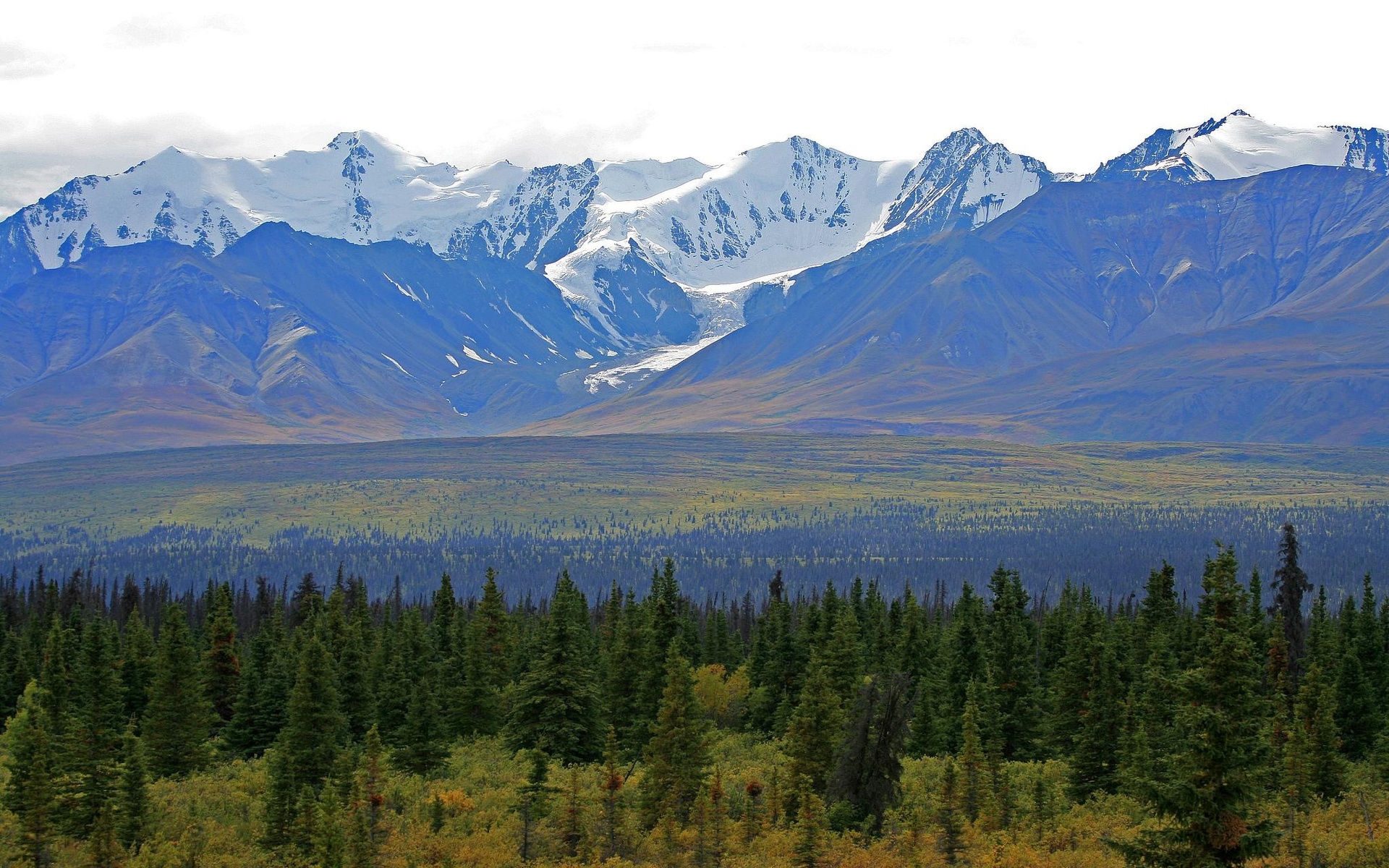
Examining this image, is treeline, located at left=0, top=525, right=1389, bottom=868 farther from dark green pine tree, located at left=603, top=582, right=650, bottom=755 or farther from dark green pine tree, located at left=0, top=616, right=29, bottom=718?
dark green pine tree, located at left=0, top=616, right=29, bottom=718

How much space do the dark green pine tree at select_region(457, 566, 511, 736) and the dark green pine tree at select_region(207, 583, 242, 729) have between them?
12.4 metres

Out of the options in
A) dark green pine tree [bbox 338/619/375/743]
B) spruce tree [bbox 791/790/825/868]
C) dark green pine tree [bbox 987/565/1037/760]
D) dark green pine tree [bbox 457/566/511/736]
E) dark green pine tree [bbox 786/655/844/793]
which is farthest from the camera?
dark green pine tree [bbox 457/566/511/736]

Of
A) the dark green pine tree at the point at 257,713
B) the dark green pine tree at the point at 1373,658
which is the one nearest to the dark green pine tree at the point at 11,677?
the dark green pine tree at the point at 257,713

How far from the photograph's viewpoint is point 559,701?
66.8 metres

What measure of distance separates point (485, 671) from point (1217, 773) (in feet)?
166

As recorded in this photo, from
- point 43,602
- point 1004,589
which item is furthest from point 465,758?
point 43,602

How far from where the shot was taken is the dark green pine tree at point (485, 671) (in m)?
75.2

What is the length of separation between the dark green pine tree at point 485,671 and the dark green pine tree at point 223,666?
12397 mm

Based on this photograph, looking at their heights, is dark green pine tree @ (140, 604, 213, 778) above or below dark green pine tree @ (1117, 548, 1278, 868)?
below

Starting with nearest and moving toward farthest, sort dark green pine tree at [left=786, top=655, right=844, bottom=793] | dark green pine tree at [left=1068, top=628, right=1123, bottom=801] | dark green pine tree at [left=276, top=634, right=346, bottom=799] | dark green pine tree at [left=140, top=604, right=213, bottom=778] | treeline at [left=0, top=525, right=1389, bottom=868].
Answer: treeline at [left=0, top=525, right=1389, bottom=868] < dark green pine tree at [left=786, top=655, right=844, bottom=793] < dark green pine tree at [left=1068, top=628, right=1123, bottom=801] < dark green pine tree at [left=276, top=634, right=346, bottom=799] < dark green pine tree at [left=140, top=604, right=213, bottom=778]

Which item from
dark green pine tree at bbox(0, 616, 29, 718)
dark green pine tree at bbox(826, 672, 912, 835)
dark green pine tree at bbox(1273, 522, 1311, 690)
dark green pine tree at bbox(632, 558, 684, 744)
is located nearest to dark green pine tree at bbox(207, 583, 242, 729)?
dark green pine tree at bbox(0, 616, 29, 718)

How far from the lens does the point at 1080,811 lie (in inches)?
2247

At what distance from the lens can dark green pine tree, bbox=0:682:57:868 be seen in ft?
166

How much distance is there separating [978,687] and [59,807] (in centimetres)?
3843
